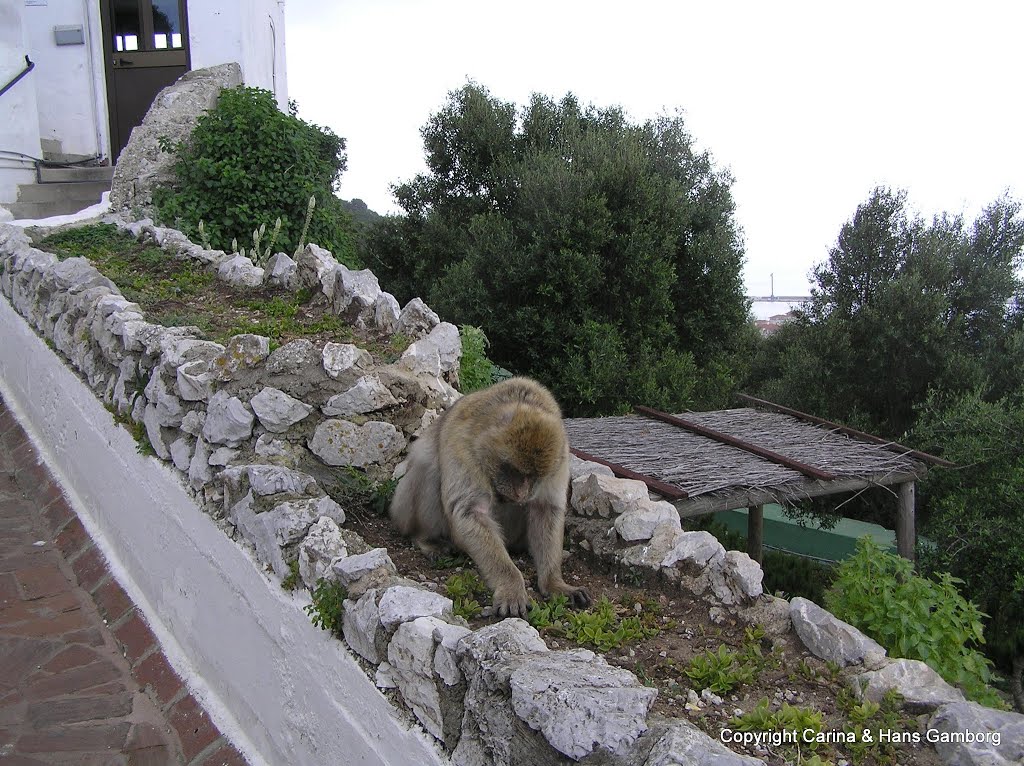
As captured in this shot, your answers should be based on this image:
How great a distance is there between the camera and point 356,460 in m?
3.84

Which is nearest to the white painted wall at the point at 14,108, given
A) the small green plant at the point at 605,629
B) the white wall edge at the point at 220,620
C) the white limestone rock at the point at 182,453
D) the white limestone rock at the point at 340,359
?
the white wall edge at the point at 220,620

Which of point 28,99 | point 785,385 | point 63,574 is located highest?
point 28,99

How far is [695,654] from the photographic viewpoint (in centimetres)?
250

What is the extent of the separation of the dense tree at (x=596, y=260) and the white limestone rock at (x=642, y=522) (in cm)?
765

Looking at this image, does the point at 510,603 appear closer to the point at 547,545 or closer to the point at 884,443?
the point at 547,545

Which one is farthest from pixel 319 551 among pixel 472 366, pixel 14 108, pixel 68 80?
pixel 68 80

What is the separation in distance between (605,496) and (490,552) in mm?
685

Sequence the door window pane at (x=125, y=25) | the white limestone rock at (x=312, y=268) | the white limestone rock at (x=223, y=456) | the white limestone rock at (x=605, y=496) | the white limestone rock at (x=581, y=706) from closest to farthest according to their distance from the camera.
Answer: the white limestone rock at (x=581, y=706) → the white limestone rock at (x=605, y=496) → the white limestone rock at (x=223, y=456) → the white limestone rock at (x=312, y=268) → the door window pane at (x=125, y=25)

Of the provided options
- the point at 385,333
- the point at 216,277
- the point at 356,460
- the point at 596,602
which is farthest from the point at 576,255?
the point at 596,602

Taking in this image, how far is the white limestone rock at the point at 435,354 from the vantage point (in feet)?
13.9

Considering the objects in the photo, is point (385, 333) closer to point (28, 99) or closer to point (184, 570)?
point (184, 570)

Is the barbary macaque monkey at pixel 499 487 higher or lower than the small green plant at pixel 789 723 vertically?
higher

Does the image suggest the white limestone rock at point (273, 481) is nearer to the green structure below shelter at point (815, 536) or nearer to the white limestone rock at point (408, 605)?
the white limestone rock at point (408, 605)

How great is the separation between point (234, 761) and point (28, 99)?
9.64 m
